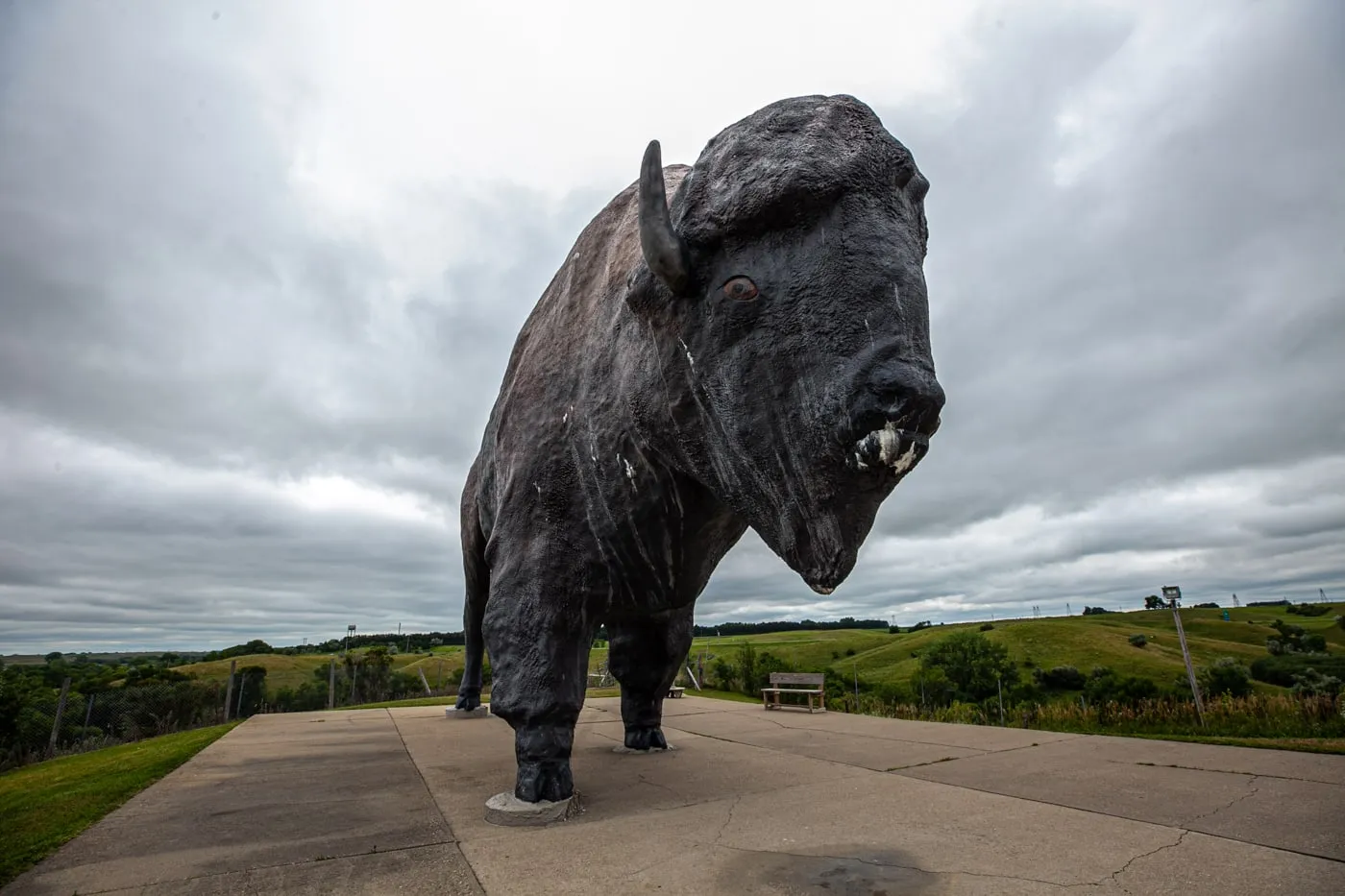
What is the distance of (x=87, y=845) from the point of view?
3.34 metres

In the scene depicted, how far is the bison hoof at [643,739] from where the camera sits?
6.08m

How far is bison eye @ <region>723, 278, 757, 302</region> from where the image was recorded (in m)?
2.84

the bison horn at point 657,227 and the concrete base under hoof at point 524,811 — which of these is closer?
the bison horn at point 657,227

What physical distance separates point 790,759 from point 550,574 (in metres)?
2.94

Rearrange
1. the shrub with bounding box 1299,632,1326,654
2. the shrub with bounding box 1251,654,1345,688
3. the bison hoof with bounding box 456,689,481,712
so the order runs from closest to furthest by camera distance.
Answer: the bison hoof with bounding box 456,689,481,712
the shrub with bounding box 1251,654,1345,688
the shrub with bounding box 1299,632,1326,654

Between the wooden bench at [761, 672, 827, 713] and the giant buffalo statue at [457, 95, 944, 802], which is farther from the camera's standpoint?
the wooden bench at [761, 672, 827, 713]

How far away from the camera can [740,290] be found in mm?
2854

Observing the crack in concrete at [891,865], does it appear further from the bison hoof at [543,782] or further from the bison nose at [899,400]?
the bison nose at [899,400]

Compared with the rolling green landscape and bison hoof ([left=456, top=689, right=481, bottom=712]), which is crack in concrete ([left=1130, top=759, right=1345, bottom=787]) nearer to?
the rolling green landscape

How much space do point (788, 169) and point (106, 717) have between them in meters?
15.5

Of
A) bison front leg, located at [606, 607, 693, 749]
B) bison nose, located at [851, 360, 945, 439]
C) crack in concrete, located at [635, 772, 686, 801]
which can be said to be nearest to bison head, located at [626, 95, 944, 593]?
bison nose, located at [851, 360, 945, 439]

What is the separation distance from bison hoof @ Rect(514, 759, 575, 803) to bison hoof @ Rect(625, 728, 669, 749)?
2.26 meters

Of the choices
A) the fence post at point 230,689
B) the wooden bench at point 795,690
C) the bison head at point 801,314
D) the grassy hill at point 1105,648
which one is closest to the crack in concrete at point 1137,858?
the bison head at point 801,314

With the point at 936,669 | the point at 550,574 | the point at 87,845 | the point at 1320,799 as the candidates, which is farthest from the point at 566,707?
the point at 936,669
